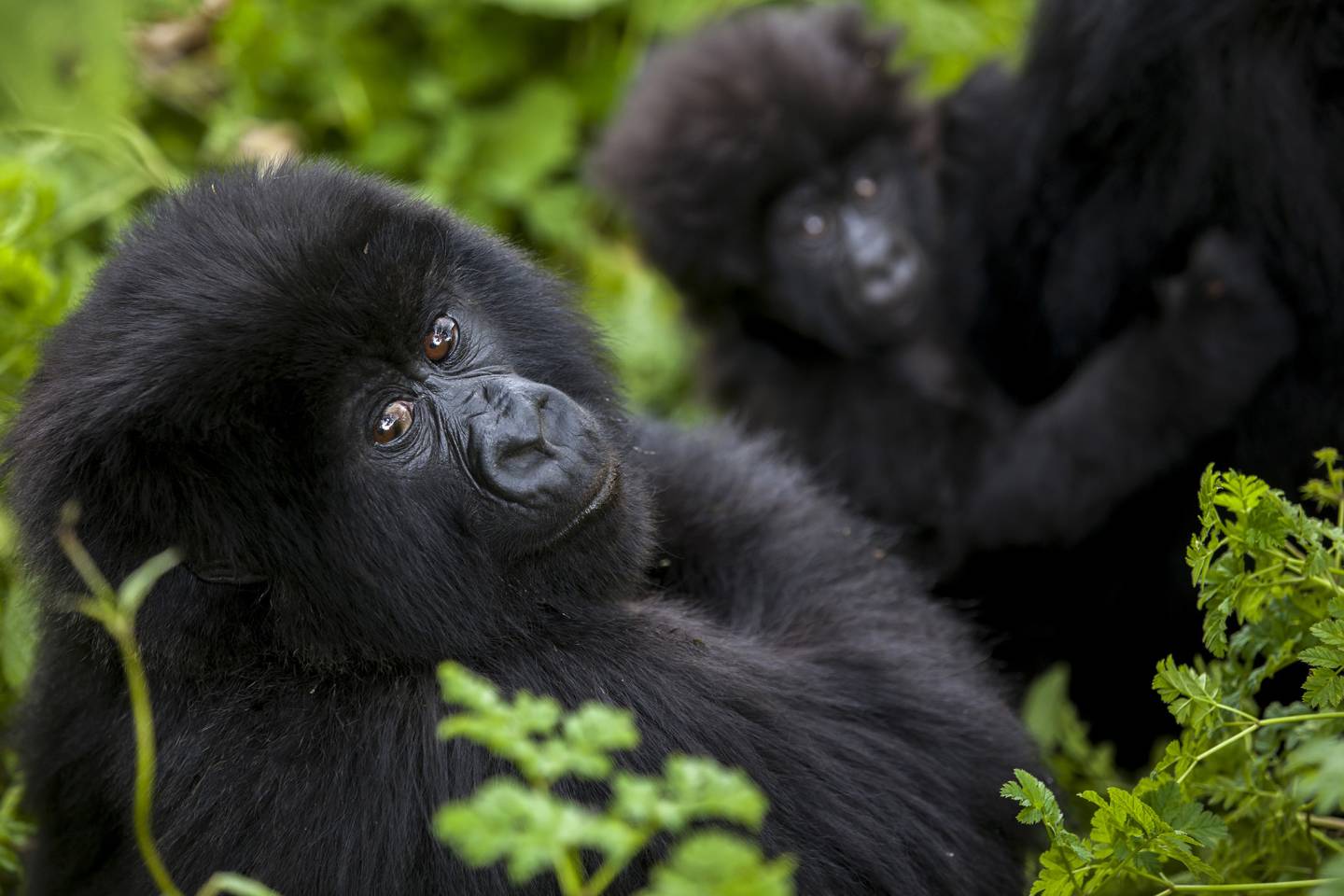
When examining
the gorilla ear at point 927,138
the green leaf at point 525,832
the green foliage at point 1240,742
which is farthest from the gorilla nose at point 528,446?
the gorilla ear at point 927,138

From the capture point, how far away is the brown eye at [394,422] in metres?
2.33

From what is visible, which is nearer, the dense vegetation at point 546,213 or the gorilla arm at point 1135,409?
the dense vegetation at point 546,213

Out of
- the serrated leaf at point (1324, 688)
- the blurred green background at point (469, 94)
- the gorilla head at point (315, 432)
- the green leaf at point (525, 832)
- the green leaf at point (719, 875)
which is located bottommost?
the blurred green background at point (469, 94)

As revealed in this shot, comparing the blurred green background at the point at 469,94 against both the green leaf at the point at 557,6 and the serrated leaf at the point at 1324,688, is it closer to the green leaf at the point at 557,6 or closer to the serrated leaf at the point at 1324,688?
the green leaf at the point at 557,6

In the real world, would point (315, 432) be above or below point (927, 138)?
below

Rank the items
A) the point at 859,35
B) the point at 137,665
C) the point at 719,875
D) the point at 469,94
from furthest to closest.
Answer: the point at 469,94 → the point at 859,35 → the point at 137,665 → the point at 719,875

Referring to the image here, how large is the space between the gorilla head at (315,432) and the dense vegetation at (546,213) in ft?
1.60

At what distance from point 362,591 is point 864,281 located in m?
2.55

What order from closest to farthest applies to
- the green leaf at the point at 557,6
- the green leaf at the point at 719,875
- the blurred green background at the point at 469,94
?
the green leaf at the point at 719,875 → the green leaf at the point at 557,6 → the blurred green background at the point at 469,94

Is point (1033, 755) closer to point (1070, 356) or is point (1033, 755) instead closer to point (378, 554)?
point (378, 554)

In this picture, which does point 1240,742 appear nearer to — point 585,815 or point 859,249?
point 585,815

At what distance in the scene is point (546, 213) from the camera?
5531 millimetres

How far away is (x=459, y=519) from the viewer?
237cm

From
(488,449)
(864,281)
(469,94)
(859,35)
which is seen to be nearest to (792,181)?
(864,281)
